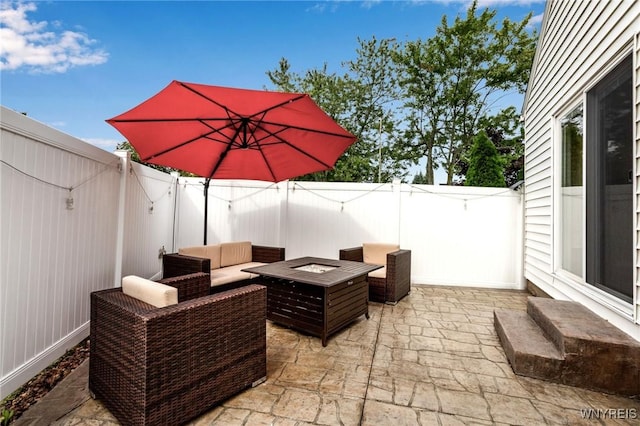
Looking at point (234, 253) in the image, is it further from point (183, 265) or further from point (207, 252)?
point (183, 265)

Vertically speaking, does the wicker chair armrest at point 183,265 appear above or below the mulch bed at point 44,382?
above

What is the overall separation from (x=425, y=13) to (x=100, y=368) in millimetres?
13744

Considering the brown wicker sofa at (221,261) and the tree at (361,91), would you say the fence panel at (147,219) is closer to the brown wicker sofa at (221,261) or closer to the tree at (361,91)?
the brown wicker sofa at (221,261)

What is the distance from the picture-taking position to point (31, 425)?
190cm

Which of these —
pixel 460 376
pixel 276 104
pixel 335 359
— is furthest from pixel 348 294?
→ pixel 276 104

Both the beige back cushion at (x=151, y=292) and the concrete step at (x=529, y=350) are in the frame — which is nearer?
the beige back cushion at (x=151, y=292)

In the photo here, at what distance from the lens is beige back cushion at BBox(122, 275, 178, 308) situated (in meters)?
1.96

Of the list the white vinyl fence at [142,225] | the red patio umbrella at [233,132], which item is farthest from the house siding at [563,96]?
the red patio umbrella at [233,132]

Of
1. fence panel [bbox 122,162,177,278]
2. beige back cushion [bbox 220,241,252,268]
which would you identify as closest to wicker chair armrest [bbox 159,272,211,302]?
fence panel [bbox 122,162,177,278]

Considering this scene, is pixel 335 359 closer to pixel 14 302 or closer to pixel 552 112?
pixel 14 302

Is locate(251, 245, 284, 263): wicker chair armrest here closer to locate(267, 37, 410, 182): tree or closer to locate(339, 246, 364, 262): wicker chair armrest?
locate(339, 246, 364, 262): wicker chair armrest

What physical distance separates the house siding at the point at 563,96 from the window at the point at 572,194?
0.49 feet

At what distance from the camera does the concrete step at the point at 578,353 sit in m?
2.35

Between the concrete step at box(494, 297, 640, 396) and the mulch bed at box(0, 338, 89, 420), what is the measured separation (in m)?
3.77
